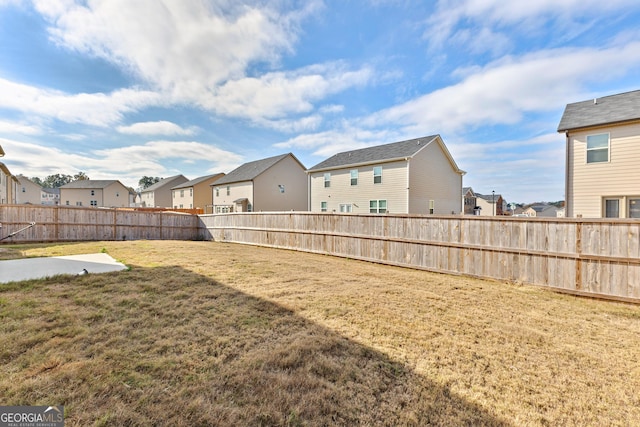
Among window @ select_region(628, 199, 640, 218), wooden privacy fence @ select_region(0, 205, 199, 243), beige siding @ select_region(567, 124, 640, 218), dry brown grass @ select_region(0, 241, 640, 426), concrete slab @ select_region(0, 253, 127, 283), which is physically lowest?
dry brown grass @ select_region(0, 241, 640, 426)

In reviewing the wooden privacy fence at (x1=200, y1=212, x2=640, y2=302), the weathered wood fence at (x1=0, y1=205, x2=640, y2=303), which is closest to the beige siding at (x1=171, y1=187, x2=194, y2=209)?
the weathered wood fence at (x1=0, y1=205, x2=640, y2=303)

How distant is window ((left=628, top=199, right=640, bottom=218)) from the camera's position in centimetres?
890

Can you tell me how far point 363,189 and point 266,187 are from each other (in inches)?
416

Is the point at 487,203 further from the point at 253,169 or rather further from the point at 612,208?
the point at 612,208

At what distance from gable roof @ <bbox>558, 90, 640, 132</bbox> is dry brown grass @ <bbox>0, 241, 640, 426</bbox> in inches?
325

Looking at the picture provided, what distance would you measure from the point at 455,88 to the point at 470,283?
12033 millimetres

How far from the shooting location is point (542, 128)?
14.8m

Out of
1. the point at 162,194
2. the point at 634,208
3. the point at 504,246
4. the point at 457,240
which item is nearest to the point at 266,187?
the point at 457,240

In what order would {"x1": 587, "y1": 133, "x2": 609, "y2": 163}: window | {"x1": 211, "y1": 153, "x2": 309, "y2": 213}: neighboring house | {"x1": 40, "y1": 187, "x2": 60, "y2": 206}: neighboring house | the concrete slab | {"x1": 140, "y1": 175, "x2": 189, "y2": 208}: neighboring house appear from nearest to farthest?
the concrete slab < {"x1": 587, "y1": 133, "x2": 609, "y2": 163}: window < {"x1": 211, "y1": 153, "x2": 309, "y2": 213}: neighboring house < {"x1": 140, "y1": 175, "x2": 189, "y2": 208}: neighboring house < {"x1": 40, "y1": 187, "x2": 60, "y2": 206}: neighboring house

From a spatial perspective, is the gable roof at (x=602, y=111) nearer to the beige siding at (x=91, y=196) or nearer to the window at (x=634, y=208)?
the window at (x=634, y=208)

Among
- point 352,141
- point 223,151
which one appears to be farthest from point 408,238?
point 223,151

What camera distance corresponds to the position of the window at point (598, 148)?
937 cm

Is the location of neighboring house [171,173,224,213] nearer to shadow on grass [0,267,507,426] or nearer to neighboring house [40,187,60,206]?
shadow on grass [0,267,507,426]

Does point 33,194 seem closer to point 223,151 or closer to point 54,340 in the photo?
point 223,151
